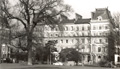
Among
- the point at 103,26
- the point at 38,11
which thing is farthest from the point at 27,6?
the point at 103,26

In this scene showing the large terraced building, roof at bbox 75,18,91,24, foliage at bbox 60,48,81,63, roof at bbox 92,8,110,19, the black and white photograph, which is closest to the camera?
the black and white photograph

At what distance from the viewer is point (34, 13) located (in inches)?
1170

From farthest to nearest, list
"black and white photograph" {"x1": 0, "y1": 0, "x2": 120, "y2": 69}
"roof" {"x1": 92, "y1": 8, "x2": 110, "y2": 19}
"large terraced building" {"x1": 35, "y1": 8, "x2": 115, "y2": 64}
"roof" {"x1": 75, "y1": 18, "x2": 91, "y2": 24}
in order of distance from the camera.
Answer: "roof" {"x1": 75, "y1": 18, "x2": 91, "y2": 24}, "large terraced building" {"x1": 35, "y1": 8, "x2": 115, "y2": 64}, "roof" {"x1": 92, "y1": 8, "x2": 110, "y2": 19}, "black and white photograph" {"x1": 0, "y1": 0, "x2": 120, "y2": 69}

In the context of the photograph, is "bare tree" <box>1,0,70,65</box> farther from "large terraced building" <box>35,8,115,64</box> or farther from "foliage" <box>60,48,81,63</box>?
"large terraced building" <box>35,8,115,64</box>

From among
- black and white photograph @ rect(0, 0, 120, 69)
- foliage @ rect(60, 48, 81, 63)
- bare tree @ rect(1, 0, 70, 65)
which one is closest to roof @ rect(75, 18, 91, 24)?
black and white photograph @ rect(0, 0, 120, 69)

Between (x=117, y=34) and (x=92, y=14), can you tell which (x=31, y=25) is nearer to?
(x=117, y=34)

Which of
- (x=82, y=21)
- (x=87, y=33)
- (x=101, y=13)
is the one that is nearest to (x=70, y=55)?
(x=87, y=33)

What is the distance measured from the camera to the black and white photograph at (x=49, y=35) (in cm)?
2814

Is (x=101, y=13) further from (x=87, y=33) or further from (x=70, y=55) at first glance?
(x=70, y=55)

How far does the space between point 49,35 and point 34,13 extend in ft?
136

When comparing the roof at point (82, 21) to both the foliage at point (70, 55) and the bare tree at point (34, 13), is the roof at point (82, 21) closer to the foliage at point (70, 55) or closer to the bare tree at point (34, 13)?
the foliage at point (70, 55)

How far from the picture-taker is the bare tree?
2863 centimetres

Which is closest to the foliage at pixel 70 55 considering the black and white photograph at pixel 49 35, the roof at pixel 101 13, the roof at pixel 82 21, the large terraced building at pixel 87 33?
the black and white photograph at pixel 49 35

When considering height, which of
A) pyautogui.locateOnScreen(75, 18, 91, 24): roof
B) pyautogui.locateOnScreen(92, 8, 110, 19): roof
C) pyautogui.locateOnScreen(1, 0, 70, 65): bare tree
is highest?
pyautogui.locateOnScreen(92, 8, 110, 19): roof
